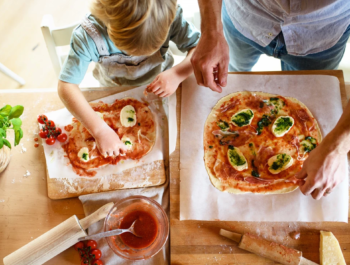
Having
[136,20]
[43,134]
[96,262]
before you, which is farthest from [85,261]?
[136,20]

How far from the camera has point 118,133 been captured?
4.68ft

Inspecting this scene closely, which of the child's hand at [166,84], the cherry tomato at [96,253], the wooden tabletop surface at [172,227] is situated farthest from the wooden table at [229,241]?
the child's hand at [166,84]

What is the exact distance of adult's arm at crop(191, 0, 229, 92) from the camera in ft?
4.11

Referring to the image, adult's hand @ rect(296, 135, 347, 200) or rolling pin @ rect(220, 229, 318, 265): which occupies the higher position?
adult's hand @ rect(296, 135, 347, 200)

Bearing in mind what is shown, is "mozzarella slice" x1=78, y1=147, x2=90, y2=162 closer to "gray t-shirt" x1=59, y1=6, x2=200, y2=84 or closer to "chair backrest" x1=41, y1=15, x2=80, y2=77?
"gray t-shirt" x1=59, y1=6, x2=200, y2=84

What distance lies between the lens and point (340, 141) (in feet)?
3.57

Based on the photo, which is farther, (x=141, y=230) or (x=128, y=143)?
(x=128, y=143)

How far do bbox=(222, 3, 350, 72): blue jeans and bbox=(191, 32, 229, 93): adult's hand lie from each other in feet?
0.94

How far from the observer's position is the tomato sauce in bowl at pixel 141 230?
1.19 m

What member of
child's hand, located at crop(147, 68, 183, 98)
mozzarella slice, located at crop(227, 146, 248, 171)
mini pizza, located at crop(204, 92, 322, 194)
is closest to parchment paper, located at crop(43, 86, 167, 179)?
child's hand, located at crop(147, 68, 183, 98)

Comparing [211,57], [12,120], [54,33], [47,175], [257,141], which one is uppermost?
[54,33]

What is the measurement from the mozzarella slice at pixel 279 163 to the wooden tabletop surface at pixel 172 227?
0.83 ft

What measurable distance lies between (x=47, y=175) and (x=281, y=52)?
4.40 feet

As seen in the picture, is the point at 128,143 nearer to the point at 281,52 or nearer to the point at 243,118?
the point at 243,118
